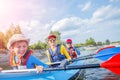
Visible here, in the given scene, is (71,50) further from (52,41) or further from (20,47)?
(20,47)

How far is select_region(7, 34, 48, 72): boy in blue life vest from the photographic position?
16.5 ft

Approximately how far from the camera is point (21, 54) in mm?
5277

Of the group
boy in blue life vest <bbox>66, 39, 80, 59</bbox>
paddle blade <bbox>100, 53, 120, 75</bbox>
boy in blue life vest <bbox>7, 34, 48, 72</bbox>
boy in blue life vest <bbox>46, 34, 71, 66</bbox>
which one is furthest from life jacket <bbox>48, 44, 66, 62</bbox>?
paddle blade <bbox>100, 53, 120, 75</bbox>

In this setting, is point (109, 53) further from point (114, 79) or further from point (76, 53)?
point (76, 53)

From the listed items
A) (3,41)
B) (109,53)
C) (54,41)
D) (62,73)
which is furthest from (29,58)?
(3,41)

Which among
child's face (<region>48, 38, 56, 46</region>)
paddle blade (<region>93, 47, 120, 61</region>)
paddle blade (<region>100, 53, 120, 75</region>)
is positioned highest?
child's face (<region>48, 38, 56, 46</region>)

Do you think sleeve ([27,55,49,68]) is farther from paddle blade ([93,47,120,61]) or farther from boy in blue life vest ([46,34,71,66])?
paddle blade ([93,47,120,61])

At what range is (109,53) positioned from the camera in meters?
9.16

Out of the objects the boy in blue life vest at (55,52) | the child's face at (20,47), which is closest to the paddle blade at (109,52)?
the boy in blue life vest at (55,52)

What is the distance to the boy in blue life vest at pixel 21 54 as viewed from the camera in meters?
5.04

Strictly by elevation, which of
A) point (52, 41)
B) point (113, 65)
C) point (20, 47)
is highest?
point (52, 41)

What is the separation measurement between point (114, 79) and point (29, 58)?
3.72 meters

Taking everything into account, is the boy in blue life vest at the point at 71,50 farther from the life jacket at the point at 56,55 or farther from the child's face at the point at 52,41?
the child's face at the point at 52,41

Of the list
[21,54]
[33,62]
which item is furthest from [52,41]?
[21,54]
